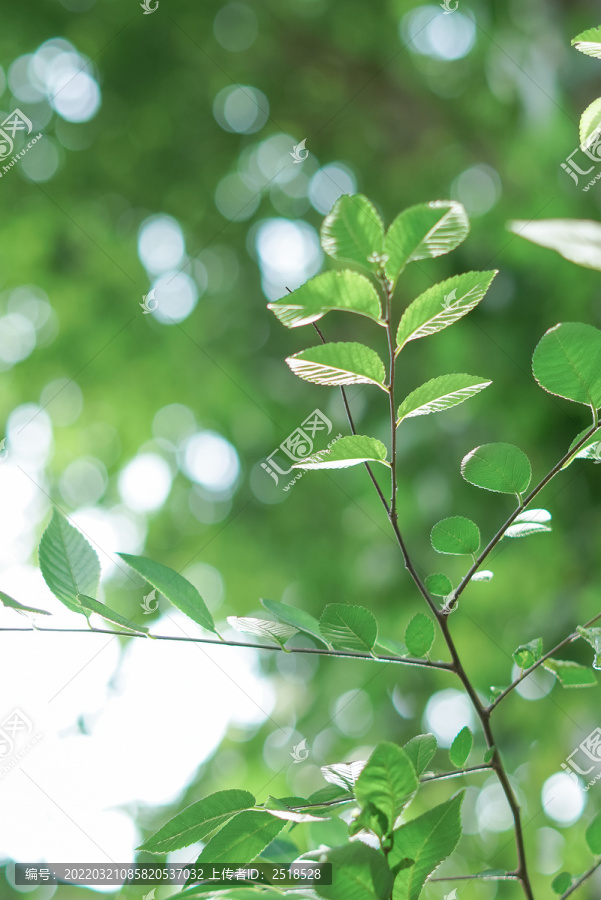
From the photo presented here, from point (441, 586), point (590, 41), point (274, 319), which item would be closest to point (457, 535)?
point (441, 586)

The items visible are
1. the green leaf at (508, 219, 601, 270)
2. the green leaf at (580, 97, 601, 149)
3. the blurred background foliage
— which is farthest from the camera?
the blurred background foliage

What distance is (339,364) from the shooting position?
0.87 feet

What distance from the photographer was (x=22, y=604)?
0.30 m

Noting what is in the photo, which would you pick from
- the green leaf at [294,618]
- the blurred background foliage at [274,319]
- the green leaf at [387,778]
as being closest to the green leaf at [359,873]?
the green leaf at [387,778]

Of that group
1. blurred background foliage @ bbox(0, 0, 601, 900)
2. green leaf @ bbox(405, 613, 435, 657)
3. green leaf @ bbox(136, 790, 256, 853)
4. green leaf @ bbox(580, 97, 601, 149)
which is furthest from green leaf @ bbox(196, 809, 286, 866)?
blurred background foliage @ bbox(0, 0, 601, 900)

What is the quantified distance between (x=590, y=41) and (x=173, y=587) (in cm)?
32

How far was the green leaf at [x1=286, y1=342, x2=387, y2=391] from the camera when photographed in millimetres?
259

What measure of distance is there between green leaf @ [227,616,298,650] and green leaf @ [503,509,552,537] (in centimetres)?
13

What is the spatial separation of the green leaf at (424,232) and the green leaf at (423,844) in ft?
0.73

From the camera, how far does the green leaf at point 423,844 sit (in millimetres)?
251

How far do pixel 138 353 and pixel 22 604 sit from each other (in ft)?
6.72

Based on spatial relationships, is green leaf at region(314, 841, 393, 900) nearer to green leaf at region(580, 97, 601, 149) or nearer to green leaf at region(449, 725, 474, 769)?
green leaf at region(449, 725, 474, 769)

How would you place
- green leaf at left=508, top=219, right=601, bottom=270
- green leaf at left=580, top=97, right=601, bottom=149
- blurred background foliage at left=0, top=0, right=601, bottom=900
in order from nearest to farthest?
green leaf at left=508, top=219, right=601, bottom=270, green leaf at left=580, top=97, right=601, bottom=149, blurred background foliage at left=0, top=0, right=601, bottom=900

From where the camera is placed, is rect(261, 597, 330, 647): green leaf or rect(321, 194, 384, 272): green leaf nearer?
rect(321, 194, 384, 272): green leaf
